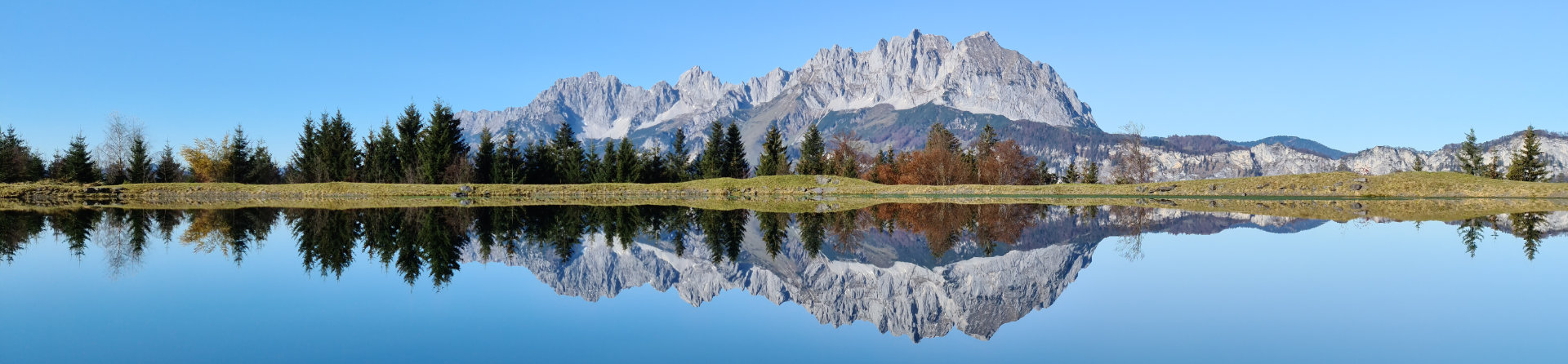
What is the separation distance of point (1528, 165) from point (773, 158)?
58.1 m

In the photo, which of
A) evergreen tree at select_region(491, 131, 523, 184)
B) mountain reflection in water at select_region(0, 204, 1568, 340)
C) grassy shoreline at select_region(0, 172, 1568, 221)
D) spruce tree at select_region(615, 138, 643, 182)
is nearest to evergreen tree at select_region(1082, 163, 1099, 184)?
grassy shoreline at select_region(0, 172, 1568, 221)

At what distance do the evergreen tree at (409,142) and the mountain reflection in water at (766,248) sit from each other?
125 feet

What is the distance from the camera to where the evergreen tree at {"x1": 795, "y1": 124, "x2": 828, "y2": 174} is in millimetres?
68938

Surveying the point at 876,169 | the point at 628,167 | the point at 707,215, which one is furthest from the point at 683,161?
the point at 707,215

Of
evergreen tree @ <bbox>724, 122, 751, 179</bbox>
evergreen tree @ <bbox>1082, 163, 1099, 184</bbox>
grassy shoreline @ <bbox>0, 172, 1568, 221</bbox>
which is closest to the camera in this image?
grassy shoreline @ <bbox>0, 172, 1568, 221</bbox>

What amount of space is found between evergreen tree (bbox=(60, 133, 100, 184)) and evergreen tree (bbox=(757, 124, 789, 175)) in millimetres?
48730

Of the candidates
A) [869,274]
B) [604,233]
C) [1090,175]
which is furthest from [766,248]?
[1090,175]

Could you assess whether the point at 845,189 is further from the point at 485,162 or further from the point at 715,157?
the point at 485,162

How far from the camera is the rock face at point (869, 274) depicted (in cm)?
711

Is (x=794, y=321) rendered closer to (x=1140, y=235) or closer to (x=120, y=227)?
(x=1140, y=235)

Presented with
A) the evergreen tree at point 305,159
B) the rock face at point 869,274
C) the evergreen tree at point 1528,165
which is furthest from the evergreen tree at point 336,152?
the evergreen tree at point 1528,165

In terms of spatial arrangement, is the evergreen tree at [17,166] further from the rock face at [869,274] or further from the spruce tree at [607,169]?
the rock face at [869,274]

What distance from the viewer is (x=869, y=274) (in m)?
9.54

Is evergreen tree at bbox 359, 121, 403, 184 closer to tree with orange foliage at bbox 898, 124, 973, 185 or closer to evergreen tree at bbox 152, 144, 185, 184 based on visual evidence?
evergreen tree at bbox 152, 144, 185, 184
